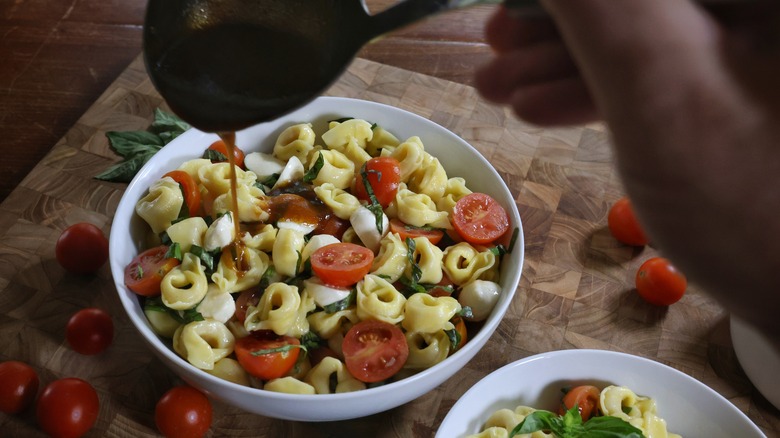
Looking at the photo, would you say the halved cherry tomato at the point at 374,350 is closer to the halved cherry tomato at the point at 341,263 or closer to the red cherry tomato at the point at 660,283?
the halved cherry tomato at the point at 341,263

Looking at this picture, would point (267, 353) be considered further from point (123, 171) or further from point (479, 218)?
point (123, 171)

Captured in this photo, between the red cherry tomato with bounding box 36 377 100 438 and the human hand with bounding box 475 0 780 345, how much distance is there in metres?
1.66

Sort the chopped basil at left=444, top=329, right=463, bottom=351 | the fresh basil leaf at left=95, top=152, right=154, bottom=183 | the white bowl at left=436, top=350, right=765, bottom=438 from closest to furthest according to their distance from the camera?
the white bowl at left=436, top=350, right=765, bottom=438 < the chopped basil at left=444, top=329, right=463, bottom=351 < the fresh basil leaf at left=95, top=152, right=154, bottom=183

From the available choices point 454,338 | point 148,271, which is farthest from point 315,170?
point 454,338

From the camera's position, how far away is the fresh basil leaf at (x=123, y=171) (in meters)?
2.62

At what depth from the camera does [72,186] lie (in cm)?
261

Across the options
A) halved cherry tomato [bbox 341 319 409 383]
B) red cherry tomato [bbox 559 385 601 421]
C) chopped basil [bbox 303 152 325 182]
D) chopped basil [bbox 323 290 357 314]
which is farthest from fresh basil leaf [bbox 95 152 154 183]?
red cherry tomato [bbox 559 385 601 421]

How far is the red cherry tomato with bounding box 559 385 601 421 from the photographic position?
1982mm

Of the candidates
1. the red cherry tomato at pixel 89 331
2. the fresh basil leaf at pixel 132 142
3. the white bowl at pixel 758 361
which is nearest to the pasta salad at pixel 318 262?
Result: the red cherry tomato at pixel 89 331

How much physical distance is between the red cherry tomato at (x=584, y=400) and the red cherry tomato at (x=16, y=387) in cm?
151

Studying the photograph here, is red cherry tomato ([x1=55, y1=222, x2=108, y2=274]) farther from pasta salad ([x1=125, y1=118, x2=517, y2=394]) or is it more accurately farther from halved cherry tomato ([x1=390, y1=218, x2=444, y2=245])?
halved cherry tomato ([x1=390, y1=218, x2=444, y2=245])

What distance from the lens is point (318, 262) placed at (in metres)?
2.11

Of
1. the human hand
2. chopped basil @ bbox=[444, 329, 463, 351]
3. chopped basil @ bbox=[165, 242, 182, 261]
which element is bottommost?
chopped basil @ bbox=[444, 329, 463, 351]

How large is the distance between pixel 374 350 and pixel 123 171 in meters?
1.24
